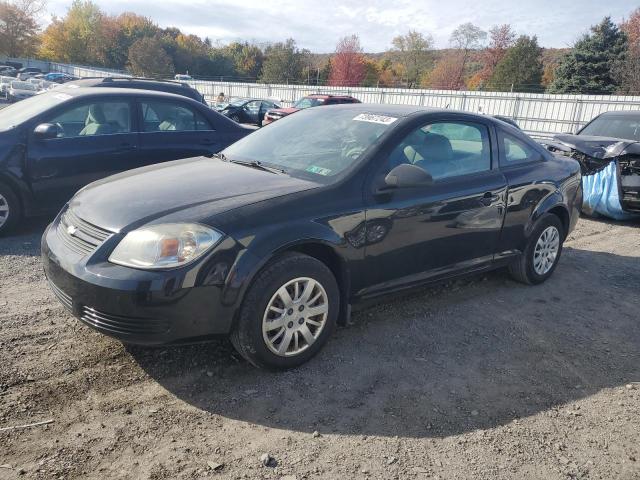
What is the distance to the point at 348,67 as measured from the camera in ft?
223

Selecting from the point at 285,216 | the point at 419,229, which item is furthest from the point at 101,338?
the point at 419,229

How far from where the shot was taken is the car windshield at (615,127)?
27.4 ft

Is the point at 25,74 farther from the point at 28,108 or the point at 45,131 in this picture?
the point at 45,131

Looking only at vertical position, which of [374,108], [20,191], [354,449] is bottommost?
[354,449]

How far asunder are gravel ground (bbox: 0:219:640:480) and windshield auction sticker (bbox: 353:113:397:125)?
1.48 metres

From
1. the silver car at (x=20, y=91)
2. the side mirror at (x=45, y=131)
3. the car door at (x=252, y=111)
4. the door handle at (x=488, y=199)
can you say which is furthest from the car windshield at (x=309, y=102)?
the door handle at (x=488, y=199)

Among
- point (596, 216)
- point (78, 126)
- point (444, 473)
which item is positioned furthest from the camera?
point (596, 216)

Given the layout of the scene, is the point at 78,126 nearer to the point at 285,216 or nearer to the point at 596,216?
the point at 285,216

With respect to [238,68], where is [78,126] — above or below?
below

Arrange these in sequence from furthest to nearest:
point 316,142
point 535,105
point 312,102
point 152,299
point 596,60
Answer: point 596,60 → point 535,105 → point 312,102 → point 316,142 → point 152,299

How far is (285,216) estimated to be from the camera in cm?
303

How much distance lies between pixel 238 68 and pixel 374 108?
78.0 metres

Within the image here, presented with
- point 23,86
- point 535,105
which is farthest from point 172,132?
point 23,86

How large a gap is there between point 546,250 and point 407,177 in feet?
7.47
